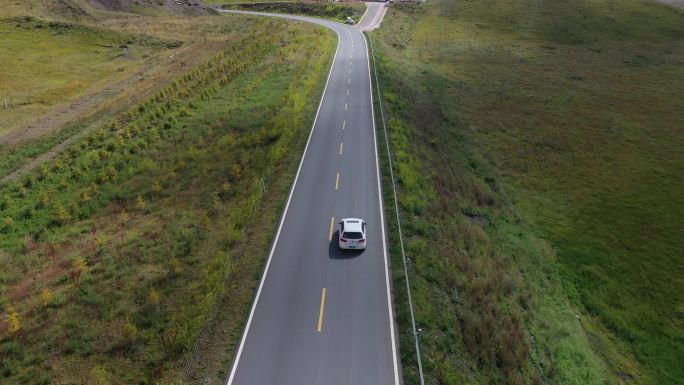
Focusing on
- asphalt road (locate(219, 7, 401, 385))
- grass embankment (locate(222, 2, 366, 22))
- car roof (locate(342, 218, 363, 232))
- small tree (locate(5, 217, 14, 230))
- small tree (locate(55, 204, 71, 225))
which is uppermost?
grass embankment (locate(222, 2, 366, 22))

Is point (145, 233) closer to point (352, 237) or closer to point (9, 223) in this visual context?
point (9, 223)

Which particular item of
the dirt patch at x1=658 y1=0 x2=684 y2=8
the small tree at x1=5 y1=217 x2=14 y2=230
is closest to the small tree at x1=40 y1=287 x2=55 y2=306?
the small tree at x1=5 y1=217 x2=14 y2=230

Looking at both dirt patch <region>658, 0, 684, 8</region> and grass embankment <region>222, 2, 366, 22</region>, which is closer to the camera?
grass embankment <region>222, 2, 366, 22</region>

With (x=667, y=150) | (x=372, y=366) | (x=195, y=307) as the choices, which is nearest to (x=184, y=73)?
(x=195, y=307)

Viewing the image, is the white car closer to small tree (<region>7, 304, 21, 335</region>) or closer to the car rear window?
the car rear window

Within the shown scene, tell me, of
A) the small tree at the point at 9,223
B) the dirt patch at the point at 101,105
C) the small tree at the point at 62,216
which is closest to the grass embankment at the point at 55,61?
the dirt patch at the point at 101,105

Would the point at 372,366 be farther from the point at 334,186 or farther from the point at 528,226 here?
the point at 528,226
